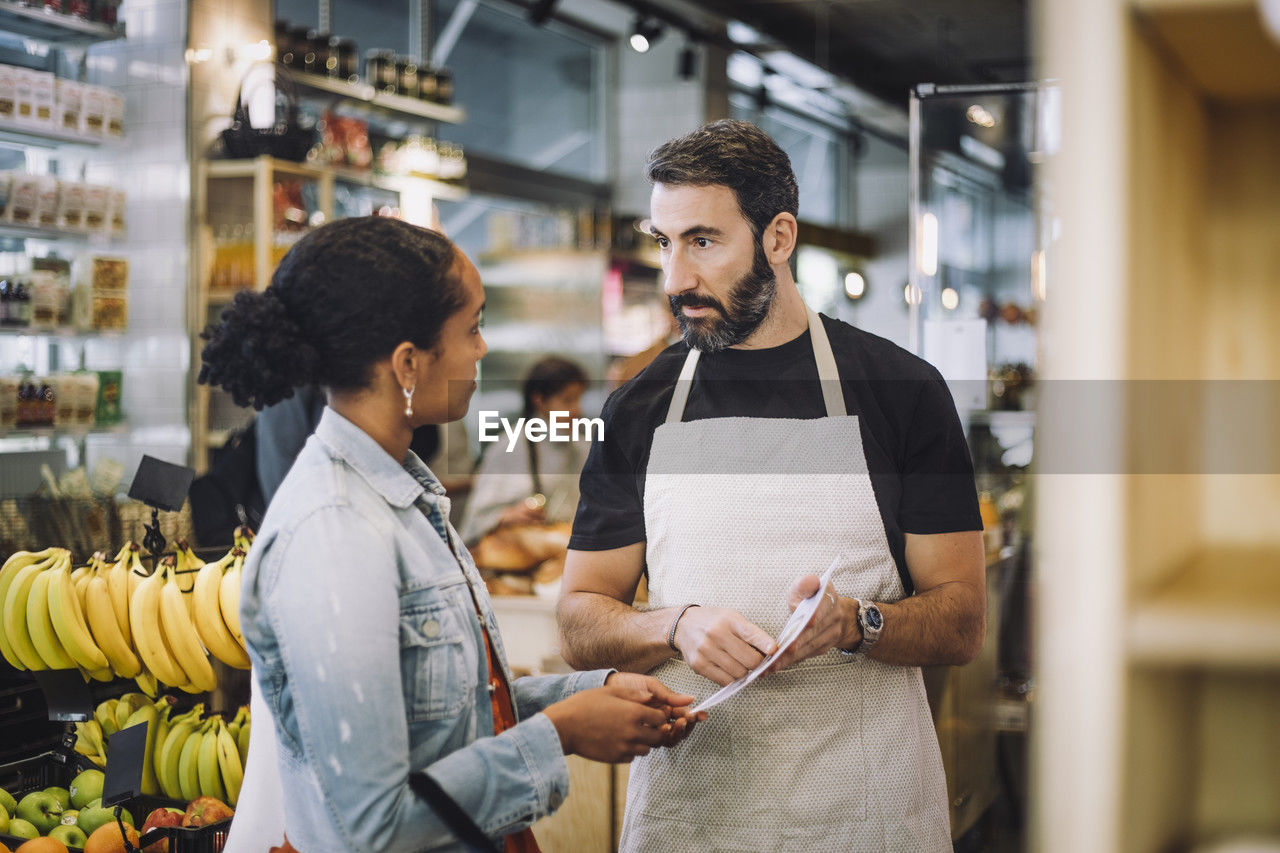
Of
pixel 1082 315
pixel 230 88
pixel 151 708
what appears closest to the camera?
pixel 1082 315

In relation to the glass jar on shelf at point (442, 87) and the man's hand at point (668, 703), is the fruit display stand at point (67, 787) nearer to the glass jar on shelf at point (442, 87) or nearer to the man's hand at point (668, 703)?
the man's hand at point (668, 703)

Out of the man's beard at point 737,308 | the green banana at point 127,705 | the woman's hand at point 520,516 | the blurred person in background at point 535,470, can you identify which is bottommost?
the green banana at point 127,705

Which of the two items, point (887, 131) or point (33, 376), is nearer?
point (887, 131)

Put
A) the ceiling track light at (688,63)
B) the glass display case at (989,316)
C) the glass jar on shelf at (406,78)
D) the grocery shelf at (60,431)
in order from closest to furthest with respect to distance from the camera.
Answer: the glass display case at (989,316) < the grocery shelf at (60,431) < the ceiling track light at (688,63) < the glass jar on shelf at (406,78)

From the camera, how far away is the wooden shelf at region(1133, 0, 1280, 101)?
0.65 meters

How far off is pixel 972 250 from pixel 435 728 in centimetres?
235

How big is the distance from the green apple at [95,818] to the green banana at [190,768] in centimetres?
10

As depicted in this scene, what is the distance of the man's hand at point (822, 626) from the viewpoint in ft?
4.83

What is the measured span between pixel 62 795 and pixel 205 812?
1.31 ft

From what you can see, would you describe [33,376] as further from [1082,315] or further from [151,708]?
[1082,315]

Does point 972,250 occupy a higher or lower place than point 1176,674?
higher

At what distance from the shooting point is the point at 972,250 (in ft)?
10.5

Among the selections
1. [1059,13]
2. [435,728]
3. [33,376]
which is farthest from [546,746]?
[33,376]

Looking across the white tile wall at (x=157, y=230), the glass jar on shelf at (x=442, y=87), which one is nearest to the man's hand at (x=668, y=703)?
the white tile wall at (x=157, y=230)
